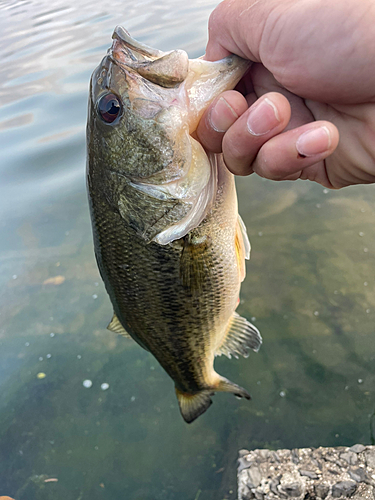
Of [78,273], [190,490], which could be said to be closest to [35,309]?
[78,273]

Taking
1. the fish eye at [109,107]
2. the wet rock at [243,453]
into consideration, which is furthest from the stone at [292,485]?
the fish eye at [109,107]

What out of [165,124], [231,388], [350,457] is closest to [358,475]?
[350,457]

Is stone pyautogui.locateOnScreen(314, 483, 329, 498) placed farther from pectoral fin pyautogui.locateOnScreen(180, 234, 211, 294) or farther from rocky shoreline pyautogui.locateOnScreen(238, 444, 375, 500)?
pectoral fin pyautogui.locateOnScreen(180, 234, 211, 294)

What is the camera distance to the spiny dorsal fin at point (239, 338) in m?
2.13

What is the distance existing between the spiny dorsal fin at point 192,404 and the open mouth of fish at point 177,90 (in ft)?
4.18

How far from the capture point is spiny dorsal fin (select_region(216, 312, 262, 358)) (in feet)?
6.98

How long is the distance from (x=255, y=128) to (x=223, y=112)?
12cm

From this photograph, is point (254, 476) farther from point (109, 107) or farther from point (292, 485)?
point (109, 107)

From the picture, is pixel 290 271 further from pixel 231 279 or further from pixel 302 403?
pixel 231 279

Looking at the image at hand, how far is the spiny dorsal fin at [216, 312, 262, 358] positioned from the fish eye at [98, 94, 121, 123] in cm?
131

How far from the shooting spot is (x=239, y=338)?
215 centimetres

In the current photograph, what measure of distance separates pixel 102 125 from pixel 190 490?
6.59ft

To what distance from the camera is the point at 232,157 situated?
4.09ft

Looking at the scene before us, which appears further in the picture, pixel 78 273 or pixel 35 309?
pixel 78 273
